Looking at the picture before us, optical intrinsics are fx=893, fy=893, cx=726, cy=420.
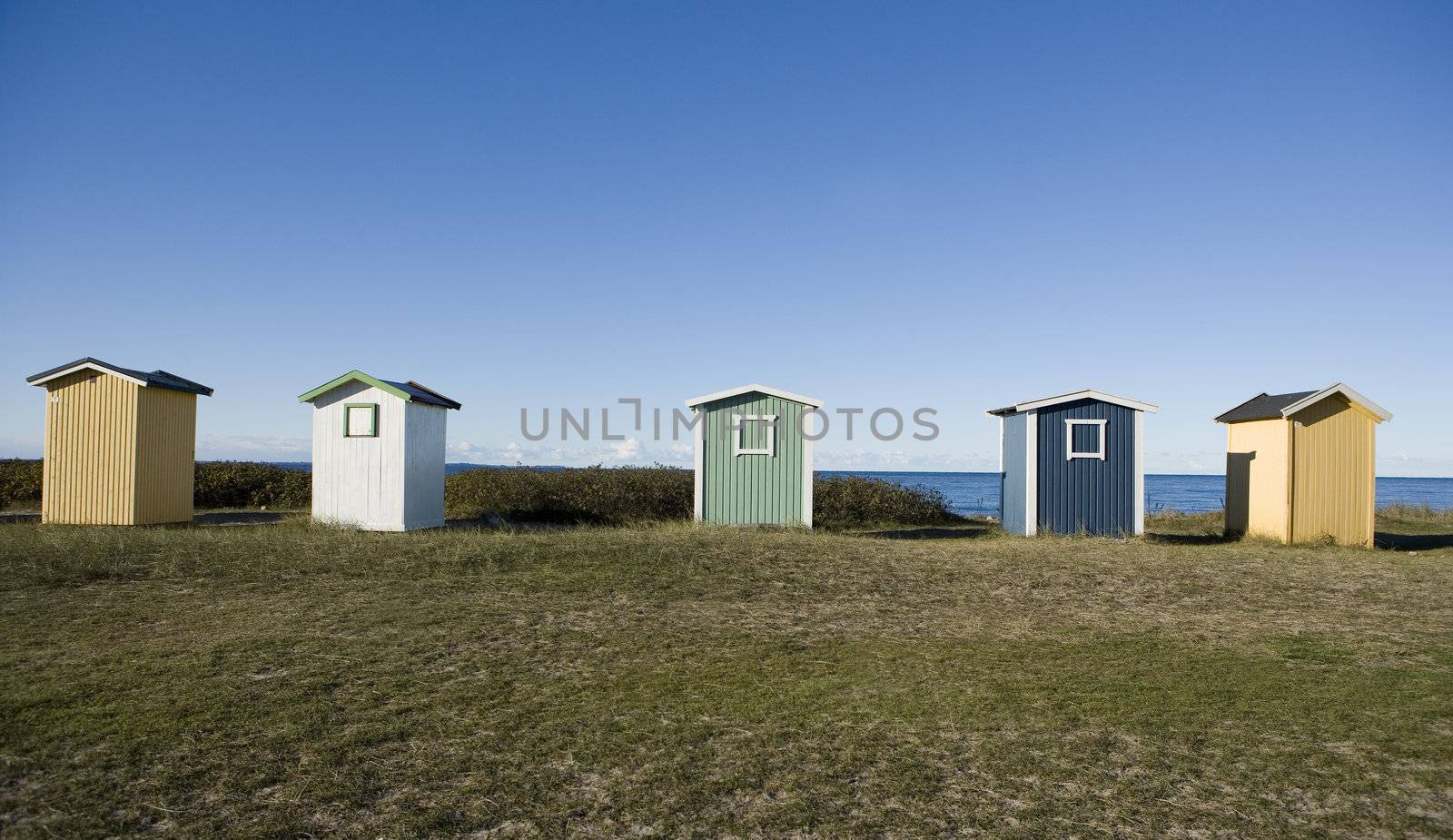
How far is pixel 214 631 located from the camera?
8320 millimetres

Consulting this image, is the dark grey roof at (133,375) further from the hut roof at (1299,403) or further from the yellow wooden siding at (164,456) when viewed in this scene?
the hut roof at (1299,403)

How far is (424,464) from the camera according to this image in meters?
17.4

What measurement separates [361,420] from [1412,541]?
70.0ft

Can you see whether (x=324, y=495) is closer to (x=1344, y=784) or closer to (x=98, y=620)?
(x=98, y=620)

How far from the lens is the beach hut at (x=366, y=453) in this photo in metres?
16.5

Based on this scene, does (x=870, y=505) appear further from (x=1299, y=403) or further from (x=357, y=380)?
(x=357, y=380)

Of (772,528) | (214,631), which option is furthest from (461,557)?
(772,528)

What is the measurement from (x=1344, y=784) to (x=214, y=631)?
8877 millimetres

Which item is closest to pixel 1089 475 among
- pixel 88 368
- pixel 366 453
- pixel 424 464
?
pixel 424 464

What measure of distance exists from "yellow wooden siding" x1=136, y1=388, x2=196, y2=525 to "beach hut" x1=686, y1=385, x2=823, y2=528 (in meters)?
10.2

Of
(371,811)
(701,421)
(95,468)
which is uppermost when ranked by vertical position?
(701,421)

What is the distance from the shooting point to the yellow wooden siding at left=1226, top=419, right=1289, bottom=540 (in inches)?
651

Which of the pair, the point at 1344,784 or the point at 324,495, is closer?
the point at 1344,784

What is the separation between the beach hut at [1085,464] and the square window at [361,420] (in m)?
12.2
